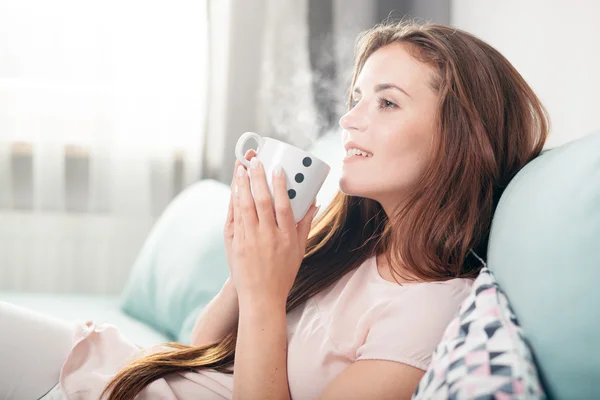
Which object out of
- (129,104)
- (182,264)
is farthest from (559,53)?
(129,104)

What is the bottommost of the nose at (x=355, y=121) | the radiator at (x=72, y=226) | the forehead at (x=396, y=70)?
the radiator at (x=72, y=226)

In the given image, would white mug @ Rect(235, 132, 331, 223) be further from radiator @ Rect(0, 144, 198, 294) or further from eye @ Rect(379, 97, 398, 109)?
radiator @ Rect(0, 144, 198, 294)

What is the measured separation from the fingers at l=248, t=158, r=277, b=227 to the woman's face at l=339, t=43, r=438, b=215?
5.5 inches

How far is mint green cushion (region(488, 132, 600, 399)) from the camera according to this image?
2.04ft

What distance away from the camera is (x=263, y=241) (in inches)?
38.9

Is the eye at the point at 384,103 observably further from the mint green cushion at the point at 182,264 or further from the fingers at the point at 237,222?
the mint green cushion at the point at 182,264

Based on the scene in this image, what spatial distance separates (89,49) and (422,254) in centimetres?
177

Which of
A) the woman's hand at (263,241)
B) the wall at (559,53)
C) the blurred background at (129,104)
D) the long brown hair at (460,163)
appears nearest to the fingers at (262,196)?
the woman's hand at (263,241)

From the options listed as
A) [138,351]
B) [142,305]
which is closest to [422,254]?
[138,351]

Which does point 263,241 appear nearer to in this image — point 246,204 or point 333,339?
point 246,204

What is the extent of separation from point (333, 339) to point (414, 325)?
0.15 meters

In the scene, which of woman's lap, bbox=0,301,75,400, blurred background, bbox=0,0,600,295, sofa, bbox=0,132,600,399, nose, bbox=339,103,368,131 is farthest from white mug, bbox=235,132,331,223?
blurred background, bbox=0,0,600,295

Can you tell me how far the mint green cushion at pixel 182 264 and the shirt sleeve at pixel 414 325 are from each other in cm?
78

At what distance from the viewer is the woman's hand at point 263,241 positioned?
0.98 m
